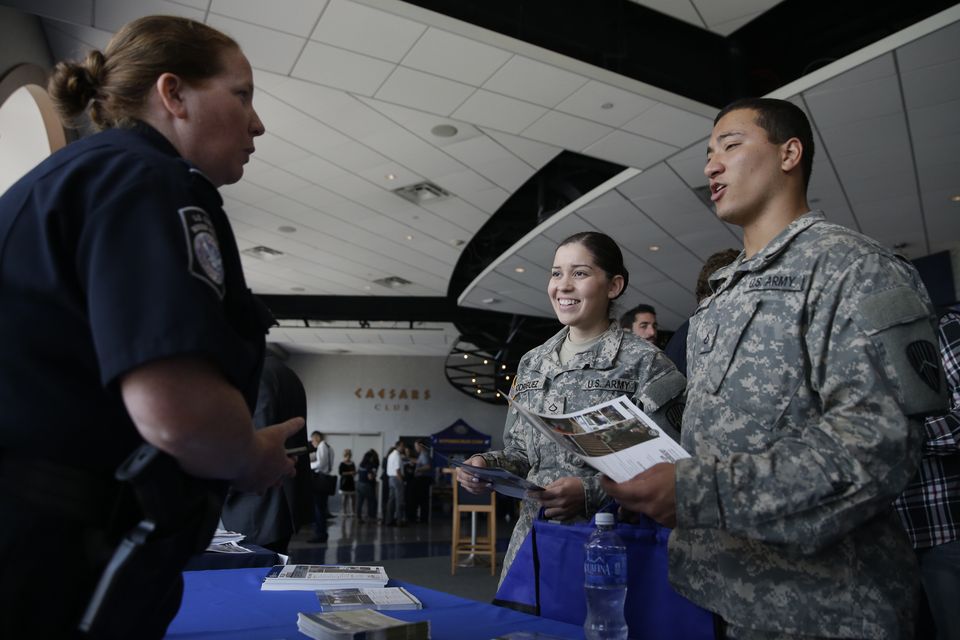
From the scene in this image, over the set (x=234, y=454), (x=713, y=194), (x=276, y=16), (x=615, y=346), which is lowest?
(x=234, y=454)

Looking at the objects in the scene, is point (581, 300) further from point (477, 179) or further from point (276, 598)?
point (477, 179)

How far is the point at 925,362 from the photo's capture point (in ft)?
3.21

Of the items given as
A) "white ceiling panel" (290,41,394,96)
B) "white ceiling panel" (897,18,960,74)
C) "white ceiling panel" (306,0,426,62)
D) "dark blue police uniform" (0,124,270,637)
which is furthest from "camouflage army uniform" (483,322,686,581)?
"white ceiling panel" (897,18,960,74)

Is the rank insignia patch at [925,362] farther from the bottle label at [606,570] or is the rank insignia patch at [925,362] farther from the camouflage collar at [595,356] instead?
the camouflage collar at [595,356]

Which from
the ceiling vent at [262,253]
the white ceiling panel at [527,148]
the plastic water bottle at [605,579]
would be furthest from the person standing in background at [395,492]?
the plastic water bottle at [605,579]

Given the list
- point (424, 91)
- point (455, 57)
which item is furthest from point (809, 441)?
point (424, 91)

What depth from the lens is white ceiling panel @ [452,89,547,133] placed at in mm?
5630

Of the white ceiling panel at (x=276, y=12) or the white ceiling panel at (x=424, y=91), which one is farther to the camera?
the white ceiling panel at (x=424, y=91)

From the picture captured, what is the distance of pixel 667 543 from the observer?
1.24 metres

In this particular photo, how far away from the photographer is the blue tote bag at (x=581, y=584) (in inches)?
47.1

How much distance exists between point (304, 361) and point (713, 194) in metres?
21.2

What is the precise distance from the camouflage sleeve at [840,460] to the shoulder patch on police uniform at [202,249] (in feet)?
2.32

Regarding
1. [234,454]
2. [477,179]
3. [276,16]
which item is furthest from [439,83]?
[234,454]

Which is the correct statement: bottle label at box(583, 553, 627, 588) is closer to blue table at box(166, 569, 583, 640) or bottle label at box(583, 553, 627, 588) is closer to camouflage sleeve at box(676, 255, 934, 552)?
blue table at box(166, 569, 583, 640)
